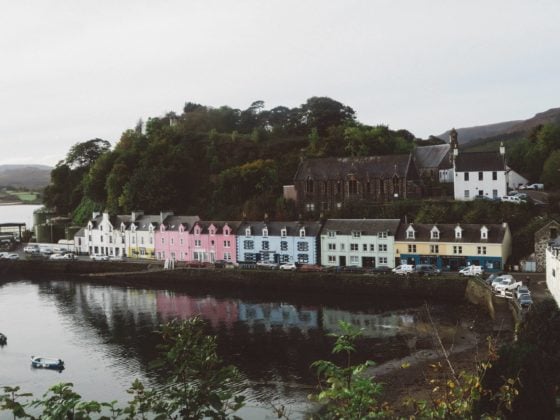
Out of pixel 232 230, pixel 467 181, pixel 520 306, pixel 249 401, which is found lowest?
pixel 249 401

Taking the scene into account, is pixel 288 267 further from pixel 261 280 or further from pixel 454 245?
pixel 454 245

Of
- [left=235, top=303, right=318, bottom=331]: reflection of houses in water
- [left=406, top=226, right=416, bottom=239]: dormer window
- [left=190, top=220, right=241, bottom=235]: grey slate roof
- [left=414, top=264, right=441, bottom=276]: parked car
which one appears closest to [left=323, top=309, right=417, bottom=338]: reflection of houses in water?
[left=235, top=303, right=318, bottom=331]: reflection of houses in water

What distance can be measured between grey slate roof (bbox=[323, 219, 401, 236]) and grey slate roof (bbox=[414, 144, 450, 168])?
573 inches

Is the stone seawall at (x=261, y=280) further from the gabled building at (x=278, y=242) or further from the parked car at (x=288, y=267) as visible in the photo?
the gabled building at (x=278, y=242)

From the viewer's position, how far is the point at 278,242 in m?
50.8

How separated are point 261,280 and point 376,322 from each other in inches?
558

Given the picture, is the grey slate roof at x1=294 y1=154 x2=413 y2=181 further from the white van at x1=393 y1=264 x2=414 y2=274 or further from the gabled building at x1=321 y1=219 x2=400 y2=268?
the white van at x1=393 y1=264 x2=414 y2=274

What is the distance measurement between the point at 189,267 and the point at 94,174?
30.4 metres

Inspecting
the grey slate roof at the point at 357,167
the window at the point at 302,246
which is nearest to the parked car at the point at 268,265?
the window at the point at 302,246

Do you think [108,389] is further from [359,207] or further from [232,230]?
[359,207]

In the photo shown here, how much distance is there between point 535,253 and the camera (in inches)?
1606

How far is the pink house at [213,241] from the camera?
175 ft

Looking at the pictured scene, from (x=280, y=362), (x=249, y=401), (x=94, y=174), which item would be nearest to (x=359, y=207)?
(x=280, y=362)

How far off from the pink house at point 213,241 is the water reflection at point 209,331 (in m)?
8.24
